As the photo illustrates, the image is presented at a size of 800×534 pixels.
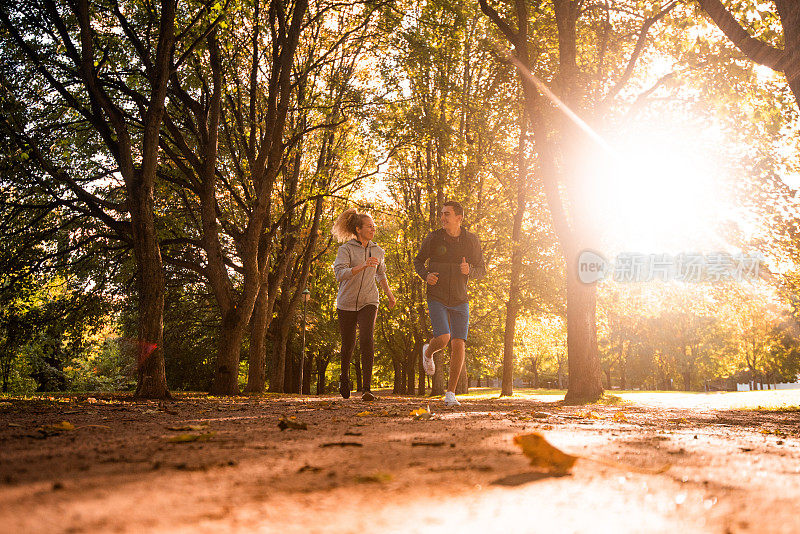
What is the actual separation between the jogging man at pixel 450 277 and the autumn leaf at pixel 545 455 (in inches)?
186

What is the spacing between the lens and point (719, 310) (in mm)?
19875

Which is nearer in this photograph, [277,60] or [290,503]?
[290,503]

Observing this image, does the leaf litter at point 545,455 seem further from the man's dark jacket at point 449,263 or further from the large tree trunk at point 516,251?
the large tree trunk at point 516,251

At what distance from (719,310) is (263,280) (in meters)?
15.3

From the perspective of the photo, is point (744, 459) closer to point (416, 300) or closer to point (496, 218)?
point (416, 300)

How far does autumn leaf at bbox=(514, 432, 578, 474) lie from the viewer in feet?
7.67

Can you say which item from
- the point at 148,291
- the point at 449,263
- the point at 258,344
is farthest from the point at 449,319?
the point at 258,344

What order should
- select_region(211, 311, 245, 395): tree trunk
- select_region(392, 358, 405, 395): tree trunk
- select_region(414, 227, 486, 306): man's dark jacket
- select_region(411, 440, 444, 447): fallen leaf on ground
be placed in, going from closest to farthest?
select_region(411, 440, 444, 447): fallen leaf on ground
select_region(414, 227, 486, 306): man's dark jacket
select_region(211, 311, 245, 395): tree trunk
select_region(392, 358, 405, 395): tree trunk

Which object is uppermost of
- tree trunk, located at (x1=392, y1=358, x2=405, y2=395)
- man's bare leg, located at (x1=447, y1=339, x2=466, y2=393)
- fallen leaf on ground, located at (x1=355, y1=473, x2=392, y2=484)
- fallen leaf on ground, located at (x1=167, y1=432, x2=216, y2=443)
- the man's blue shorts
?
the man's blue shorts

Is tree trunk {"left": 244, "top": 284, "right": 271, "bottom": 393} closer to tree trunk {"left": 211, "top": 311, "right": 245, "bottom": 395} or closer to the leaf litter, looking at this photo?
tree trunk {"left": 211, "top": 311, "right": 245, "bottom": 395}

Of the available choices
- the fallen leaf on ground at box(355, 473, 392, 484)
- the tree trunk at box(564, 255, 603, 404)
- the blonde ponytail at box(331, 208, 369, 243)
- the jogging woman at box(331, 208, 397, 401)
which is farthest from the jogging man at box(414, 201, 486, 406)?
the fallen leaf on ground at box(355, 473, 392, 484)

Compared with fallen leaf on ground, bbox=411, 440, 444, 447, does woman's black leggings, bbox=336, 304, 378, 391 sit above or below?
above

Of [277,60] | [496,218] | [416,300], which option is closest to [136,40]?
[277,60]

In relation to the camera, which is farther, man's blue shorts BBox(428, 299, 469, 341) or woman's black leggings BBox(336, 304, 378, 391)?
woman's black leggings BBox(336, 304, 378, 391)
